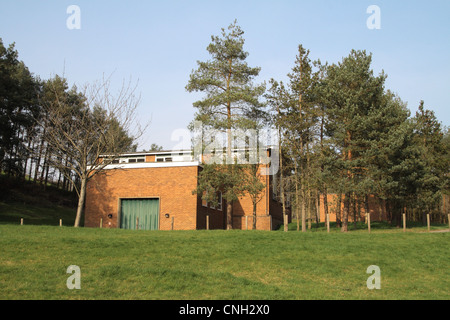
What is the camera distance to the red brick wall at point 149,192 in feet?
94.9

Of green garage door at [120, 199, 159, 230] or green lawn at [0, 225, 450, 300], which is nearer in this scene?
green lawn at [0, 225, 450, 300]

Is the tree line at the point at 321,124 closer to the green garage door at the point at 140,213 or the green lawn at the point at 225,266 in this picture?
the green garage door at the point at 140,213

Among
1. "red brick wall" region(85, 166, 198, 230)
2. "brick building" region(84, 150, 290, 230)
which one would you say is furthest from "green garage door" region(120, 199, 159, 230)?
"red brick wall" region(85, 166, 198, 230)

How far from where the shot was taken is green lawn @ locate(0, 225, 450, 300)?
1107cm

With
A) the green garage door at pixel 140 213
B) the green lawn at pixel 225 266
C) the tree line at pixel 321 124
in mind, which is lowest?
A: the green lawn at pixel 225 266

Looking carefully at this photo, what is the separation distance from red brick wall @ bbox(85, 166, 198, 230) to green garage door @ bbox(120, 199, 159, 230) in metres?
0.39

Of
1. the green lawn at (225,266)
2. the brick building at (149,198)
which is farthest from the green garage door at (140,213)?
the green lawn at (225,266)

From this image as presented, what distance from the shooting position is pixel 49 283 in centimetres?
1104

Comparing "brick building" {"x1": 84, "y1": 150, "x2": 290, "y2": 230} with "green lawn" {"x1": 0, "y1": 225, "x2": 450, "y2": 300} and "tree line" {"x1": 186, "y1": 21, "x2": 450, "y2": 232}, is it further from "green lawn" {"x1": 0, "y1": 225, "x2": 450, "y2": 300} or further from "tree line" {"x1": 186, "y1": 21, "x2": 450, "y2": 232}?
"green lawn" {"x1": 0, "y1": 225, "x2": 450, "y2": 300}

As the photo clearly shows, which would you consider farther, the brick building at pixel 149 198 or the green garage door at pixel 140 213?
the green garage door at pixel 140 213

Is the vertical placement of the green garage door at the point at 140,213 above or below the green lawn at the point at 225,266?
above

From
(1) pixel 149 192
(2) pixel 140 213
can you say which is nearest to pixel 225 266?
(1) pixel 149 192
